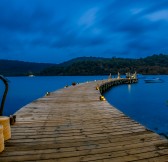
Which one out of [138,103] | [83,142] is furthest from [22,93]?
[83,142]

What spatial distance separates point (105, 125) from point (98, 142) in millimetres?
2247

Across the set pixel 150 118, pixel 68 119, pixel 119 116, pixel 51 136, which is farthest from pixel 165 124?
pixel 51 136

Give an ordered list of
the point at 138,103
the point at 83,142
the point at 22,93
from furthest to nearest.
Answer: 1. the point at 22,93
2. the point at 138,103
3. the point at 83,142

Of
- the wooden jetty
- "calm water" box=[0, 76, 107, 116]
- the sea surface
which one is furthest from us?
"calm water" box=[0, 76, 107, 116]

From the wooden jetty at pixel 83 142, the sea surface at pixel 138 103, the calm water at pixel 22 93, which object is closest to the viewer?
the wooden jetty at pixel 83 142

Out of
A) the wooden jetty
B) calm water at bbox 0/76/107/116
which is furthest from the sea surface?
the wooden jetty

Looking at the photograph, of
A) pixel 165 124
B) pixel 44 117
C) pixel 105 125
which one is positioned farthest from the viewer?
pixel 165 124

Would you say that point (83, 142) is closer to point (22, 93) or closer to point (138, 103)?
point (138, 103)

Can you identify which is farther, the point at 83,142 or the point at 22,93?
the point at 22,93

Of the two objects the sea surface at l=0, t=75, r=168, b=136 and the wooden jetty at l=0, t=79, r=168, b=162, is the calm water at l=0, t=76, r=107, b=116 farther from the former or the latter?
the wooden jetty at l=0, t=79, r=168, b=162

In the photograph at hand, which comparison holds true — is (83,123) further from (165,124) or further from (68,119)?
(165,124)

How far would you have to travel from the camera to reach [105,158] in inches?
225

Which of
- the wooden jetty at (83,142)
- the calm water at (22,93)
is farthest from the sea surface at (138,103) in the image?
the wooden jetty at (83,142)

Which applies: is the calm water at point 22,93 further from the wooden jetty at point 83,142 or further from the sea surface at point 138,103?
the wooden jetty at point 83,142
